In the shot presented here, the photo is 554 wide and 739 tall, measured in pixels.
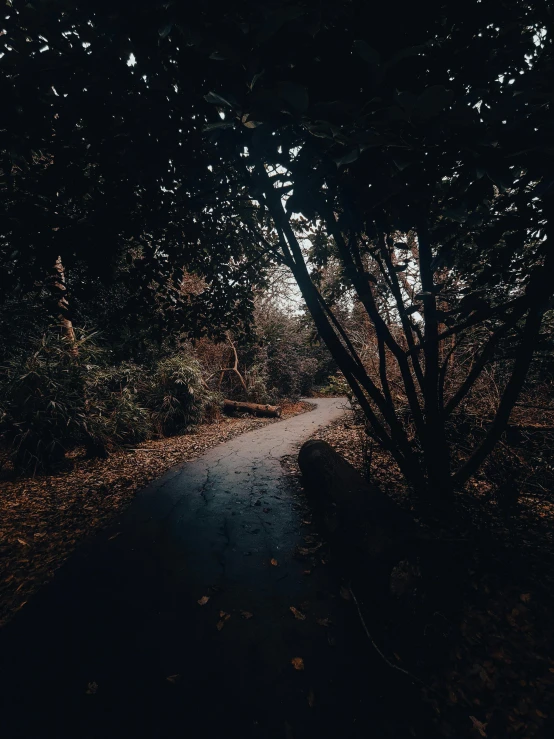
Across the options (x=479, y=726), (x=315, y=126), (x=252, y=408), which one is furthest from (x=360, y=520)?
(x=252, y=408)

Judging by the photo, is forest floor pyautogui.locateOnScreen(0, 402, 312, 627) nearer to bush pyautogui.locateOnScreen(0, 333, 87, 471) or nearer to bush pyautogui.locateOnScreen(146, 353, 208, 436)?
bush pyautogui.locateOnScreen(0, 333, 87, 471)

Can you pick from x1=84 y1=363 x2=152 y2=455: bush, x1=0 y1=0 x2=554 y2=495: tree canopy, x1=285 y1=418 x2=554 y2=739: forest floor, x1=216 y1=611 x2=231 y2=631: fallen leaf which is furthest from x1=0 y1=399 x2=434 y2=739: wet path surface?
x1=84 y1=363 x2=152 y2=455: bush

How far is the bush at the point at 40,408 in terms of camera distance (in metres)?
6.14

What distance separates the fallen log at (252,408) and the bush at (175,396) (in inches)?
101

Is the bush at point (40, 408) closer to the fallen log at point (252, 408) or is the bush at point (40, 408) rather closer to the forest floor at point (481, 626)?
the forest floor at point (481, 626)

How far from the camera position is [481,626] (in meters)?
2.40

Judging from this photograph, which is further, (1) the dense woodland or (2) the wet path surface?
(2) the wet path surface

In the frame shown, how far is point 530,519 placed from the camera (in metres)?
3.64

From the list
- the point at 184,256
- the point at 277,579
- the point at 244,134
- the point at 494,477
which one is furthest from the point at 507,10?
the point at 277,579

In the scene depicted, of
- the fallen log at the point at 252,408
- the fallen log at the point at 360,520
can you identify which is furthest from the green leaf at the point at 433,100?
the fallen log at the point at 252,408

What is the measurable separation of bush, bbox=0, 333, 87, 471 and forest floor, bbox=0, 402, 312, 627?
17.3 inches

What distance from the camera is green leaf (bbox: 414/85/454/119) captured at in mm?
1020

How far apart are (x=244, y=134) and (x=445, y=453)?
312 cm

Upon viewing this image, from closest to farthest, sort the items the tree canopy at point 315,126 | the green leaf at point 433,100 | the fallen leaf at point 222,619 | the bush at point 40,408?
1. the green leaf at point 433,100
2. the tree canopy at point 315,126
3. the fallen leaf at point 222,619
4. the bush at point 40,408
